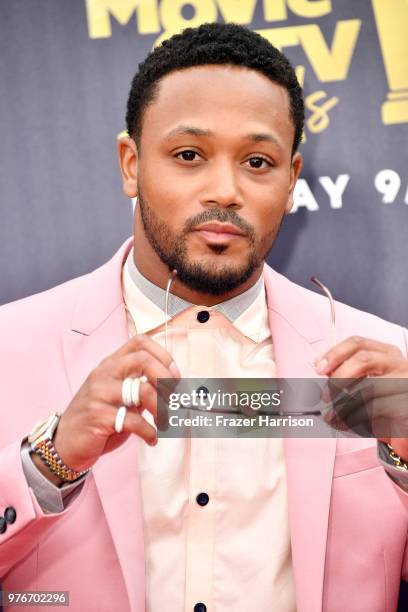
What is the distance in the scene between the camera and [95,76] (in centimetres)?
203

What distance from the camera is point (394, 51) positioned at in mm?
2021

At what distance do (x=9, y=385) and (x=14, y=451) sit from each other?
0.29 meters

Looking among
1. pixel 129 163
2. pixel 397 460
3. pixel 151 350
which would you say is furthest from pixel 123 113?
pixel 397 460

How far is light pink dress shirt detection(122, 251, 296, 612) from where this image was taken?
157 centimetres

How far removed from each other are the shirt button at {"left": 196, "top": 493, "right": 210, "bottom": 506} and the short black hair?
752 millimetres

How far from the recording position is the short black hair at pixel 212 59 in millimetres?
1649

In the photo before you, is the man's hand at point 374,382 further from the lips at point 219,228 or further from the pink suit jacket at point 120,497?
the lips at point 219,228

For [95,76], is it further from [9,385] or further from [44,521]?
[44,521]

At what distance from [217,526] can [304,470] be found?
20 centimetres

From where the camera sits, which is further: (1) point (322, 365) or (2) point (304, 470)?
(2) point (304, 470)

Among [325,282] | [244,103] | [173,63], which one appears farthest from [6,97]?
[325,282]

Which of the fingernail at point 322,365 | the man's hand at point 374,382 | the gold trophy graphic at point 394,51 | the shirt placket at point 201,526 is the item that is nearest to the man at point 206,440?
the shirt placket at point 201,526

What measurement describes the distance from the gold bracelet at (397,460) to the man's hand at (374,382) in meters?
0.03

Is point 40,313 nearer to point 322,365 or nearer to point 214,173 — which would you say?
point 214,173
